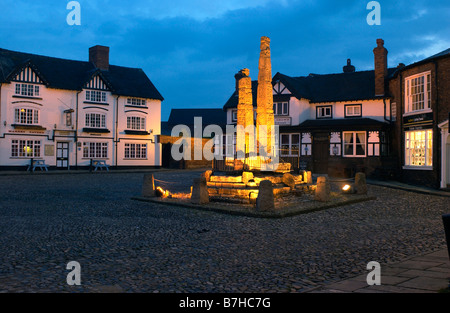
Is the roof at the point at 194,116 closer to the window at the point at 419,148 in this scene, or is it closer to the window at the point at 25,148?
the window at the point at 25,148

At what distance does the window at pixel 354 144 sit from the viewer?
99.3 ft

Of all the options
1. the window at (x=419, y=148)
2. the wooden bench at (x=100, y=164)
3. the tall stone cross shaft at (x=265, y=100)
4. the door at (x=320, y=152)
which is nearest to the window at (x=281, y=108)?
the door at (x=320, y=152)

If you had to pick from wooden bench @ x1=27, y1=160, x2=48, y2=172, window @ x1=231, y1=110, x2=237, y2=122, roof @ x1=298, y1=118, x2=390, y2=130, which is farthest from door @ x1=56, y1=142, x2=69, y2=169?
roof @ x1=298, y1=118, x2=390, y2=130

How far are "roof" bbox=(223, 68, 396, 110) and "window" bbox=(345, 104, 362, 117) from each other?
24.9 inches

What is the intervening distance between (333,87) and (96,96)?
68.3 feet

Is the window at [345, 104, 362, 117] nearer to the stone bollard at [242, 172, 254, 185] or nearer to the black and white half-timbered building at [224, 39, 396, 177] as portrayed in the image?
the black and white half-timbered building at [224, 39, 396, 177]

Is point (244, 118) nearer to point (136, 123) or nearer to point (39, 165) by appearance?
point (39, 165)

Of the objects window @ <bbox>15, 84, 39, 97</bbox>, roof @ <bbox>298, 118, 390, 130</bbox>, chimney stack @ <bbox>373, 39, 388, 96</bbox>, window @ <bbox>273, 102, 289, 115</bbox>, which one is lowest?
roof @ <bbox>298, 118, 390, 130</bbox>

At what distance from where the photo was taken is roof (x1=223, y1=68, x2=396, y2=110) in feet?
104

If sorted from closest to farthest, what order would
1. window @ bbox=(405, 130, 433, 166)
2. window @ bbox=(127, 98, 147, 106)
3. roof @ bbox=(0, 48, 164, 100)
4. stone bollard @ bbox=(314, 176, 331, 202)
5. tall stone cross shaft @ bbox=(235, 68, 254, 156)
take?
stone bollard @ bbox=(314, 176, 331, 202) < tall stone cross shaft @ bbox=(235, 68, 254, 156) < window @ bbox=(405, 130, 433, 166) < roof @ bbox=(0, 48, 164, 100) < window @ bbox=(127, 98, 147, 106)
